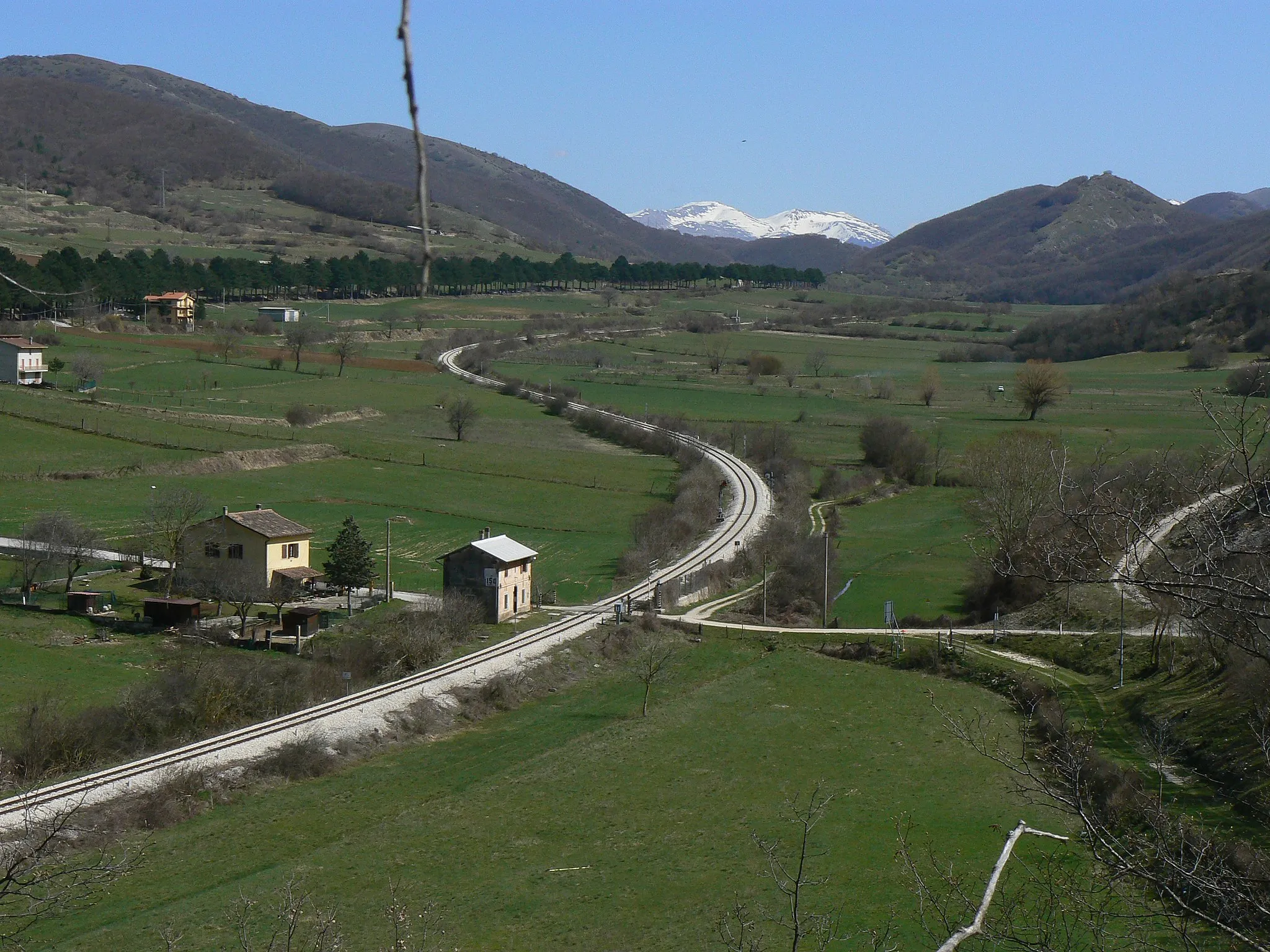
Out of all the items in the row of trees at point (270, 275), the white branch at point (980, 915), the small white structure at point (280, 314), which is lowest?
the small white structure at point (280, 314)

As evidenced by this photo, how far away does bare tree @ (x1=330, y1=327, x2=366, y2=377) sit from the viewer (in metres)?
105

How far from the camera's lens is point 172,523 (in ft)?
156

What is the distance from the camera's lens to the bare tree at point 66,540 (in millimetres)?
41969

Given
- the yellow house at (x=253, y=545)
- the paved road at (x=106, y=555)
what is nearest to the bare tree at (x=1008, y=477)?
the yellow house at (x=253, y=545)

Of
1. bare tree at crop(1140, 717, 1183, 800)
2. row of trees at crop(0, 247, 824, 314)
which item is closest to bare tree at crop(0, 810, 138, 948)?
bare tree at crop(1140, 717, 1183, 800)

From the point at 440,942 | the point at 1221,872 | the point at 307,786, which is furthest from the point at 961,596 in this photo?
the point at 1221,872

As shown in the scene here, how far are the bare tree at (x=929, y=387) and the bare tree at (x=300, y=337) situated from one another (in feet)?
163

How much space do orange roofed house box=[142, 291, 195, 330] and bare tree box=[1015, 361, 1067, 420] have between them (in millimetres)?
69305

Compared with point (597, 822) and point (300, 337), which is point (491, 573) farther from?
point (300, 337)

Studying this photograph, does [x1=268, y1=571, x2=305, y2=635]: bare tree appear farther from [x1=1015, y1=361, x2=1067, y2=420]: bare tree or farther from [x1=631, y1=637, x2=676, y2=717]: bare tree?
[x1=1015, y1=361, x2=1067, y2=420]: bare tree

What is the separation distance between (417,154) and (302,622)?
38.2 meters

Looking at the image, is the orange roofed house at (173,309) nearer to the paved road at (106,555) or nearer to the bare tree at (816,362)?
the bare tree at (816,362)

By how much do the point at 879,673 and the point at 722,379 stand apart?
7917 centimetres

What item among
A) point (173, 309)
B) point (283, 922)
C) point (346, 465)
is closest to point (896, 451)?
point (346, 465)
